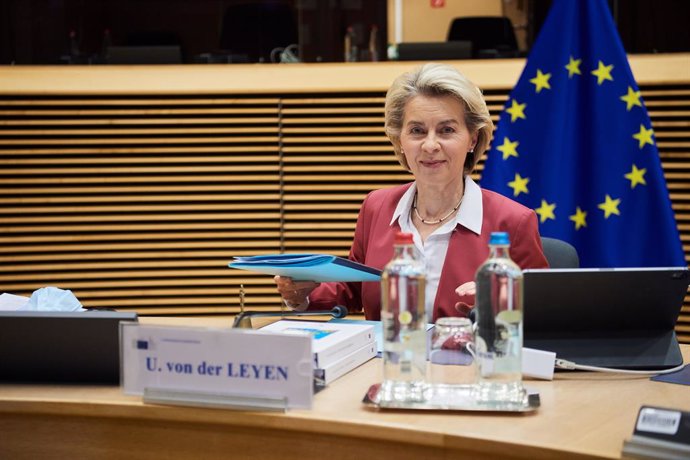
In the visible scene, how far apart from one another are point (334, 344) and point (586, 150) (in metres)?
2.34

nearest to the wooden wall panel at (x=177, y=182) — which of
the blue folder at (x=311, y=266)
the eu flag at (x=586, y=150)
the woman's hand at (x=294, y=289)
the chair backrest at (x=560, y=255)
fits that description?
the eu flag at (x=586, y=150)

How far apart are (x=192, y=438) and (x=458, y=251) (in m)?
1.13

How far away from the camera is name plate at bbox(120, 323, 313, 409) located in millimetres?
1578

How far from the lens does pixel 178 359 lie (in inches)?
64.8

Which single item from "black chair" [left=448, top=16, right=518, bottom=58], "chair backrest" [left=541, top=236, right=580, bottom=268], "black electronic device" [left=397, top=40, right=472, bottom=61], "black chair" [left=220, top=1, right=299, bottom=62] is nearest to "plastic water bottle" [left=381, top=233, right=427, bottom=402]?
"chair backrest" [left=541, top=236, right=580, bottom=268]

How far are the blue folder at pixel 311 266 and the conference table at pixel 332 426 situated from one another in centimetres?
29

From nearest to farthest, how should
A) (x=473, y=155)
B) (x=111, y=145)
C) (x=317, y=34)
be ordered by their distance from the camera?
(x=473, y=155), (x=111, y=145), (x=317, y=34)

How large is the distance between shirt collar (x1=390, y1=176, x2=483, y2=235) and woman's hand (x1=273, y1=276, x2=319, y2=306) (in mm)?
423

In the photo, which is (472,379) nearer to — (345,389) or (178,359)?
(345,389)

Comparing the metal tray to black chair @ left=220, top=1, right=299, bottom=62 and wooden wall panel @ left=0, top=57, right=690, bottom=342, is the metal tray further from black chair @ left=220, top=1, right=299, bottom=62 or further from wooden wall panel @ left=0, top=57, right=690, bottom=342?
black chair @ left=220, top=1, right=299, bottom=62

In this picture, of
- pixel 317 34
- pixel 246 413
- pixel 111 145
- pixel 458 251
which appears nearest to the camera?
pixel 246 413

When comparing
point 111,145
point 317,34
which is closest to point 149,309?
point 111,145

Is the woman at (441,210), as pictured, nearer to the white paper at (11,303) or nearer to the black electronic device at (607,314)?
the black electronic device at (607,314)

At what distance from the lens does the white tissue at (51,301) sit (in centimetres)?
207
